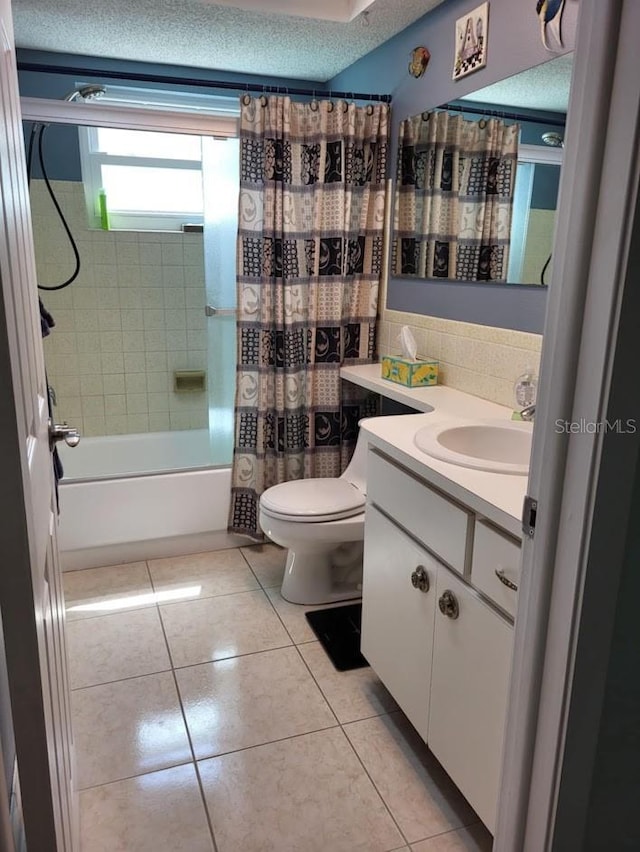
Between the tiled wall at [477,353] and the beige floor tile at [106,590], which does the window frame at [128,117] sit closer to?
the tiled wall at [477,353]

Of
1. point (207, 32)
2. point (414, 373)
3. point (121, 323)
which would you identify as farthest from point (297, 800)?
point (207, 32)

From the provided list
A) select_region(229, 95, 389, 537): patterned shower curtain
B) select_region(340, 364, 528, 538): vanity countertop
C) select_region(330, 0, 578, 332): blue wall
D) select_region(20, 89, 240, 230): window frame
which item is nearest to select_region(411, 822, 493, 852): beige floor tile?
select_region(340, 364, 528, 538): vanity countertop

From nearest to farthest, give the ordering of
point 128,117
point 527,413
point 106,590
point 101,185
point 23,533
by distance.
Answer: point 23,533
point 527,413
point 128,117
point 106,590
point 101,185

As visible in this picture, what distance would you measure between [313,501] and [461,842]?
A: 1.18 meters

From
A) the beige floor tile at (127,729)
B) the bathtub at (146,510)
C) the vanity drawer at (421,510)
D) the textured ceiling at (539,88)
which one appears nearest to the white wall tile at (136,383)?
the bathtub at (146,510)

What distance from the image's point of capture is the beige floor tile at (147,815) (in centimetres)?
148

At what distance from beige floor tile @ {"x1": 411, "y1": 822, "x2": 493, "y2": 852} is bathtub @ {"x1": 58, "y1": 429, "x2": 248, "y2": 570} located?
171 centimetres

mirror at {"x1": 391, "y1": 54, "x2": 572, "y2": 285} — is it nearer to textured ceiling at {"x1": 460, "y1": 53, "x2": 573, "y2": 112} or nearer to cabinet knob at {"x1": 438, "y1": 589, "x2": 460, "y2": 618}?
textured ceiling at {"x1": 460, "y1": 53, "x2": 573, "y2": 112}

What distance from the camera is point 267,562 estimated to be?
287 cm

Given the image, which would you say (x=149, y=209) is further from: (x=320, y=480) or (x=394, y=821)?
(x=394, y=821)

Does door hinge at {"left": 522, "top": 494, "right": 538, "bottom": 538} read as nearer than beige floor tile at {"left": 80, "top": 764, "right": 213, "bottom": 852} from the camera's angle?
Yes

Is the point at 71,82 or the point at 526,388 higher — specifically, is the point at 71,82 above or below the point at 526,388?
above

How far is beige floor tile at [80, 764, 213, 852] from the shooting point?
148 cm

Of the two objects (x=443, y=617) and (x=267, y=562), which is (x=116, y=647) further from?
(x=443, y=617)
